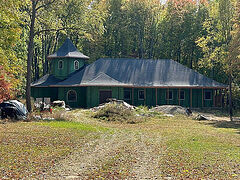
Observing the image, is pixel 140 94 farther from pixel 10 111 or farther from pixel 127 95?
pixel 10 111

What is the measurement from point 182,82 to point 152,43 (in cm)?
1658

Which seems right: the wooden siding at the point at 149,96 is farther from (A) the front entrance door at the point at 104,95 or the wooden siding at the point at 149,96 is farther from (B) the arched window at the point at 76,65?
(B) the arched window at the point at 76,65

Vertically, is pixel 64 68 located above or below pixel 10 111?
above

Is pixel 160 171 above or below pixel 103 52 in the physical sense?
below

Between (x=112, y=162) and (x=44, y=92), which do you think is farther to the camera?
(x=44, y=92)

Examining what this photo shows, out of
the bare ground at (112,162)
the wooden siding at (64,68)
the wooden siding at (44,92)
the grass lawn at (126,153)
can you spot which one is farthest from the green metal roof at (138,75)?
the bare ground at (112,162)

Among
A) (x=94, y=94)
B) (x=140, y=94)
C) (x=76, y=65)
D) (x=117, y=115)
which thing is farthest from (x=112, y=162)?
(x=76, y=65)

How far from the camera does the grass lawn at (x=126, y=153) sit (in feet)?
27.9

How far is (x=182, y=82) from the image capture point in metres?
36.2

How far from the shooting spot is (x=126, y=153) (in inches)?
436

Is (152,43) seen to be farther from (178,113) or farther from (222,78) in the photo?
(178,113)

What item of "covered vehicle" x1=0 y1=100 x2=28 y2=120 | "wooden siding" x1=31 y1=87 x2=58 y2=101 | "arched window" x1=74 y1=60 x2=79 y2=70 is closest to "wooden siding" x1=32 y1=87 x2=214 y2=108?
"wooden siding" x1=31 y1=87 x2=58 y2=101

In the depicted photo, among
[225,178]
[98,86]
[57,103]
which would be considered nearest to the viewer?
[225,178]

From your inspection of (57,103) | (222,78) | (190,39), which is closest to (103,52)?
(190,39)
